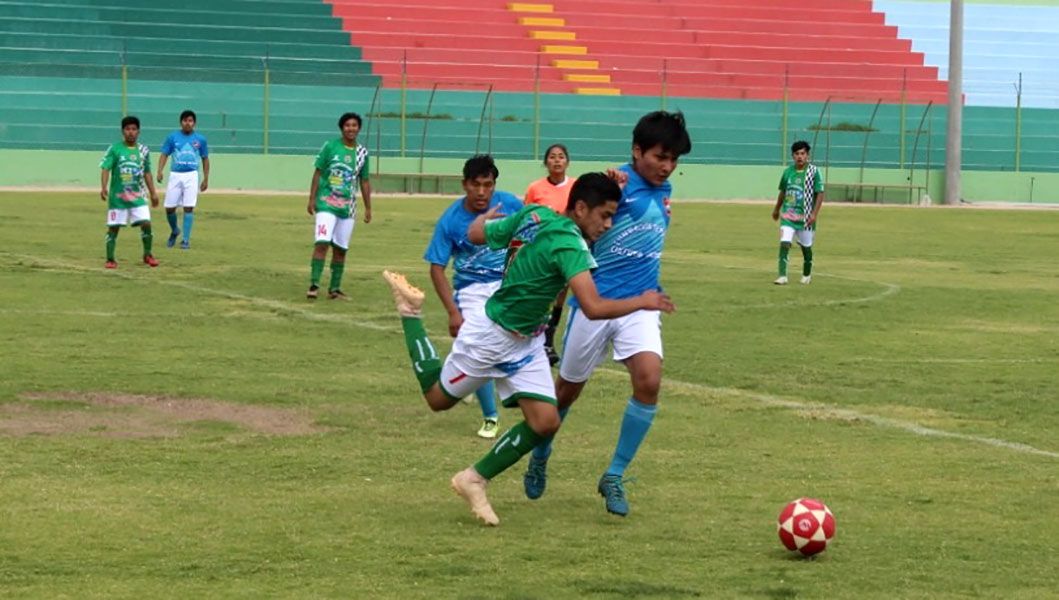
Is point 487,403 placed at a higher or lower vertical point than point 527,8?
lower

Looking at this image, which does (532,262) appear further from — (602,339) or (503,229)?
(602,339)

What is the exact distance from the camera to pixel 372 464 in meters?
9.75

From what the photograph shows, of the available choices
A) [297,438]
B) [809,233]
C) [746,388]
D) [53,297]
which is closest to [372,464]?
[297,438]

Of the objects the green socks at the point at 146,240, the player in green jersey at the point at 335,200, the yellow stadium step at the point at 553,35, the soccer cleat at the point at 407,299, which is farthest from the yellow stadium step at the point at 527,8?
the soccer cleat at the point at 407,299

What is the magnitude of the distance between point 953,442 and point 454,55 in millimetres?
38254

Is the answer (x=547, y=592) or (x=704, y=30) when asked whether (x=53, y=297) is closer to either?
(x=547, y=592)

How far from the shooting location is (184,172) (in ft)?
88.1

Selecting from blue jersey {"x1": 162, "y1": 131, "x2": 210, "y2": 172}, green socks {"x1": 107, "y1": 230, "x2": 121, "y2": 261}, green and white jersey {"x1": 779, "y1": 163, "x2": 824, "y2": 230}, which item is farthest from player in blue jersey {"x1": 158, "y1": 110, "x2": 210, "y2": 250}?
green and white jersey {"x1": 779, "y1": 163, "x2": 824, "y2": 230}

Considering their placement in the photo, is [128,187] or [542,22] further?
[542,22]

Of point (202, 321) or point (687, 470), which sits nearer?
→ point (687, 470)

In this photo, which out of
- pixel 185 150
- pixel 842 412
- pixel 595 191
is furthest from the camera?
pixel 185 150

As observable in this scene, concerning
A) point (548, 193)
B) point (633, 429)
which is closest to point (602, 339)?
point (633, 429)

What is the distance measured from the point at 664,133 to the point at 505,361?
1.43 metres

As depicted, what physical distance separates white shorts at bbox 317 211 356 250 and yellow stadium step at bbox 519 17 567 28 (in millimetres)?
32145
